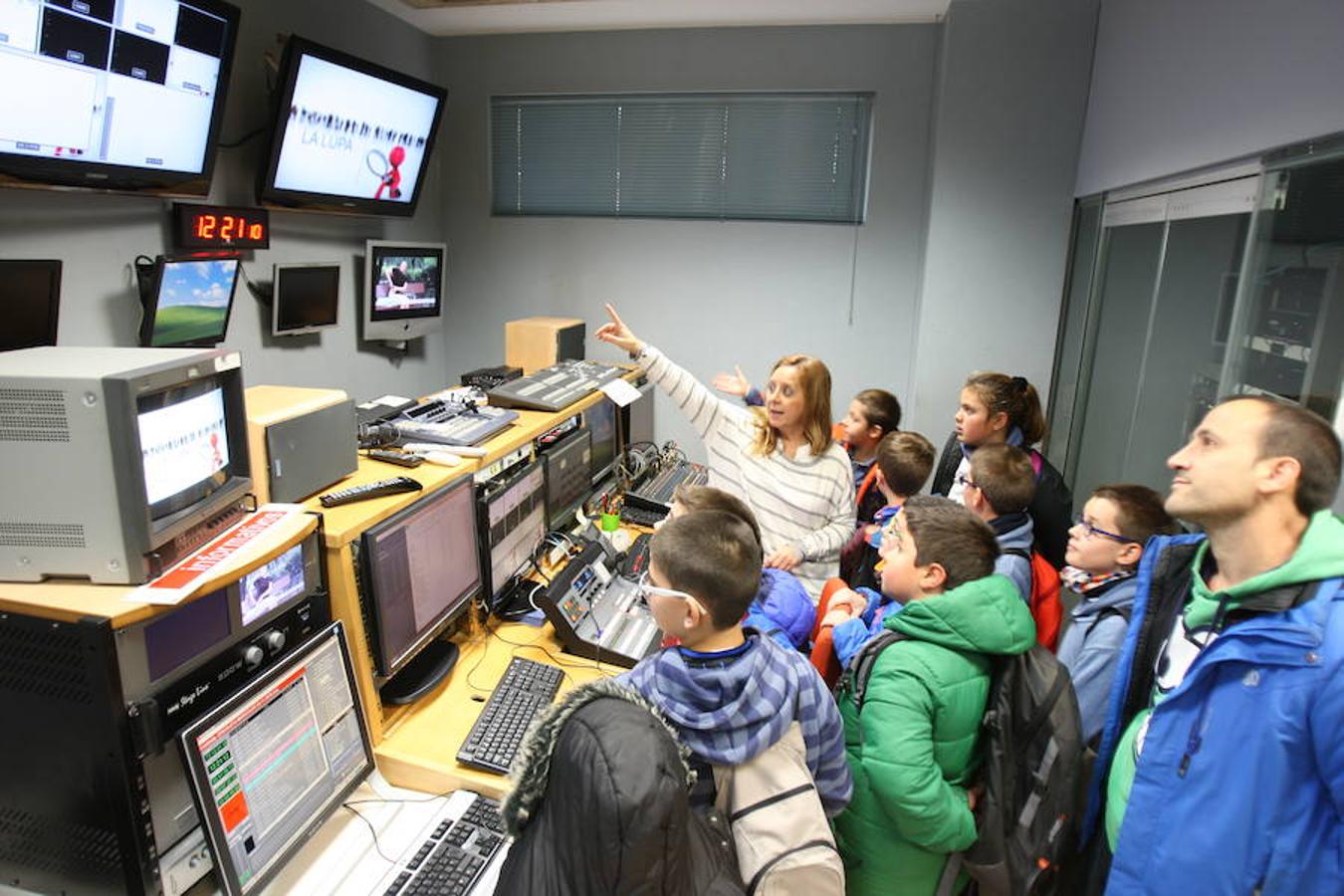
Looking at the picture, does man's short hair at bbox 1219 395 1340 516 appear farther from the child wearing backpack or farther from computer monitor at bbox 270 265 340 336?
computer monitor at bbox 270 265 340 336

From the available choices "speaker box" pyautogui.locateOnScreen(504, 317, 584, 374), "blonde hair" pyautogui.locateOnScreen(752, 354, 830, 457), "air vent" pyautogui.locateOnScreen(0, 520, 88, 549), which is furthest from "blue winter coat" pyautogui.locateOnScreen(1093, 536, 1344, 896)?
"speaker box" pyautogui.locateOnScreen(504, 317, 584, 374)

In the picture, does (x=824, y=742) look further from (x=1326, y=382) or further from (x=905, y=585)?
(x=1326, y=382)

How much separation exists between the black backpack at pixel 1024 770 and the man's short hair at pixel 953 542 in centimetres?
17

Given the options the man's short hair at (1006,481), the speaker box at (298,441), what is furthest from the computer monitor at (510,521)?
the man's short hair at (1006,481)

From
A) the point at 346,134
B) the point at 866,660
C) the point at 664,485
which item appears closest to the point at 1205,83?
the point at 866,660

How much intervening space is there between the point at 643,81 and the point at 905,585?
355 cm

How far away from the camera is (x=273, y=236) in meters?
3.38

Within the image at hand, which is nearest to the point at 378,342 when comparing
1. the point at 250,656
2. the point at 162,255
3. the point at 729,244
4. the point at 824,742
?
the point at 162,255

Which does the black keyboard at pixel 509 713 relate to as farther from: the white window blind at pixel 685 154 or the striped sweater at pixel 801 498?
the white window blind at pixel 685 154

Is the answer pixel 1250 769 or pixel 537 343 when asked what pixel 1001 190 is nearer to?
pixel 537 343

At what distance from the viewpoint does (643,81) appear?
4156mm

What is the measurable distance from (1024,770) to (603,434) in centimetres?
184

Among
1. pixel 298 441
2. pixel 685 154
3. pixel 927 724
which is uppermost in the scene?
pixel 685 154

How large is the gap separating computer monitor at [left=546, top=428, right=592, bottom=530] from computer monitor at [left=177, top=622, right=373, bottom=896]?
969 mm
